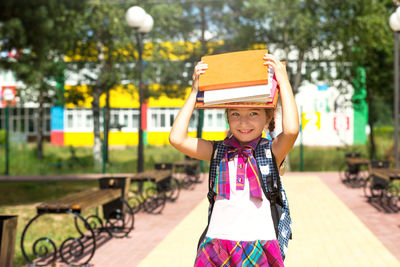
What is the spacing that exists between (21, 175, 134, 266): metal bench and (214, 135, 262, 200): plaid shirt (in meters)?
3.34

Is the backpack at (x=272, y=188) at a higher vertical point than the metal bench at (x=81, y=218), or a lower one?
higher

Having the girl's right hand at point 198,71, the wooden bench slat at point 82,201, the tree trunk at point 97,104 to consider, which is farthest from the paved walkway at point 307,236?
the tree trunk at point 97,104

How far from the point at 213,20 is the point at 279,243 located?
64.8 ft

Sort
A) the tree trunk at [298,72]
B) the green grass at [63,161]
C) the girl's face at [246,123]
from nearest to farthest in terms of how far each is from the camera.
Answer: the girl's face at [246,123], the green grass at [63,161], the tree trunk at [298,72]

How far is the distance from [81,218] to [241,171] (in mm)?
3682

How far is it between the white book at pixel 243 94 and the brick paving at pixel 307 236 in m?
3.78

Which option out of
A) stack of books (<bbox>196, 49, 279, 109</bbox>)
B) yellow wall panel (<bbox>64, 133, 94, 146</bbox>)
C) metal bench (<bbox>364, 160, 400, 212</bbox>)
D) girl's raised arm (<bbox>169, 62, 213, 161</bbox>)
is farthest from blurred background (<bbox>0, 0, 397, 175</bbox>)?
stack of books (<bbox>196, 49, 279, 109</bbox>)

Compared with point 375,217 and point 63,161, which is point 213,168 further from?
point 63,161

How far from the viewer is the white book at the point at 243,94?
2766mm

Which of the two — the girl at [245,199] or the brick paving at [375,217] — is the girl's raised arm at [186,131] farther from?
the brick paving at [375,217]

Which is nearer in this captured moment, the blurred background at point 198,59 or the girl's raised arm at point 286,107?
the girl's raised arm at point 286,107

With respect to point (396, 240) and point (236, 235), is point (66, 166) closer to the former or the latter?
point (396, 240)

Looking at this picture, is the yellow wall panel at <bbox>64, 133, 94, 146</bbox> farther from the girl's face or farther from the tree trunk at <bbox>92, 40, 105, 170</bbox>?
the girl's face

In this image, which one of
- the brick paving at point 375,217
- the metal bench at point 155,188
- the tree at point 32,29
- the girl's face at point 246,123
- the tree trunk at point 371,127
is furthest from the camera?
the tree trunk at point 371,127
